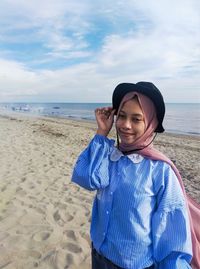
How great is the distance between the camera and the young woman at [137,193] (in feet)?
5.37

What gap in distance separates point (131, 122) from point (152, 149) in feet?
0.63

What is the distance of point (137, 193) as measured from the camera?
1688 millimetres

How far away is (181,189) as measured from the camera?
1.71m

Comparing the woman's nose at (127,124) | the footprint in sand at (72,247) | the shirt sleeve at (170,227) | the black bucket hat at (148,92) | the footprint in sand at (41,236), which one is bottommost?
the footprint in sand at (72,247)

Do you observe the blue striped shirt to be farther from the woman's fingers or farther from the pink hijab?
the woman's fingers

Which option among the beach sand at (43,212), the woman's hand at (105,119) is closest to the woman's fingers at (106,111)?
the woman's hand at (105,119)

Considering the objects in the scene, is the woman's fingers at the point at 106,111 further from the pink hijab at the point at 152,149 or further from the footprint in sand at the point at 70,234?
the footprint in sand at the point at 70,234

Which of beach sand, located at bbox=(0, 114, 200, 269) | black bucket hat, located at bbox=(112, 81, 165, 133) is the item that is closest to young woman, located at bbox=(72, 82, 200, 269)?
black bucket hat, located at bbox=(112, 81, 165, 133)

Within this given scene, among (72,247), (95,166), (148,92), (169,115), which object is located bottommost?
(169,115)

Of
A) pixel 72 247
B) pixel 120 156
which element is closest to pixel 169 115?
pixel 72 247

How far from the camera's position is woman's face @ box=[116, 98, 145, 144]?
1.78 meters

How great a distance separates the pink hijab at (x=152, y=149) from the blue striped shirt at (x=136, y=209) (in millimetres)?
44

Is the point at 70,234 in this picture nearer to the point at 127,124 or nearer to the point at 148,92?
the point at 127,124

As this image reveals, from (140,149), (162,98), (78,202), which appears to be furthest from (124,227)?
(78,202)
